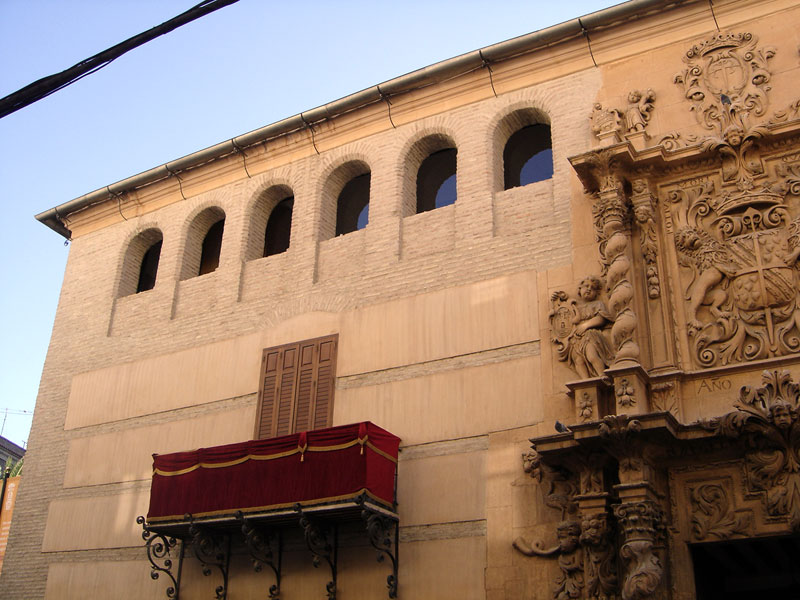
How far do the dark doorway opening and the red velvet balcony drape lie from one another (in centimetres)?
452

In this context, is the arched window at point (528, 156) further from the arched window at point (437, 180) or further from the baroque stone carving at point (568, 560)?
the baroque stone carving at point (568, 560)

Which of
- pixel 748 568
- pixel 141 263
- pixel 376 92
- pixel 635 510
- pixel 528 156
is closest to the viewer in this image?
pixel 635 510

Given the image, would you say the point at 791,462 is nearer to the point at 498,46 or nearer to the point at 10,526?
the point at 498,46

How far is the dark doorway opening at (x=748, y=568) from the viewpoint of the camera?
474 inches

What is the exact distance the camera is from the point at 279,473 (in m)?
13.9

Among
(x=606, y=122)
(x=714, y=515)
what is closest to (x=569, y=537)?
(x=714, y=515)

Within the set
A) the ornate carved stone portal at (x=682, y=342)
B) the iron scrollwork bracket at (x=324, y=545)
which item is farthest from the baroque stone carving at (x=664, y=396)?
the iron scrollwork bracket at (x=324, y=545)

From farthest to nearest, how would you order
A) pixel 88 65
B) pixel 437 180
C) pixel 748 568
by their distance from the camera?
pixel 437 180 → pixel 748 568 → pixel 88 65

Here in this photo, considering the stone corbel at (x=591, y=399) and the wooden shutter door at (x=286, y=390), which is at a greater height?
the wooden shutter door at (x=286, y=390)

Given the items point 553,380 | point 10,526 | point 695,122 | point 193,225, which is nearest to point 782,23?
point 695,122

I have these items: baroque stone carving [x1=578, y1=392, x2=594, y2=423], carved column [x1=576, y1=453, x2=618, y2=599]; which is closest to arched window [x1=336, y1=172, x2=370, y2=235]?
baroque stone carving [x1=578, y1=392, x2=594, y2=423]

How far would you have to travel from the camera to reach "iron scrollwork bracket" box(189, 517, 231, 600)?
1487cm

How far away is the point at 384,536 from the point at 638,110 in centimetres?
791

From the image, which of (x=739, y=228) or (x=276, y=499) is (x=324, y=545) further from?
(x=739, y=228)
